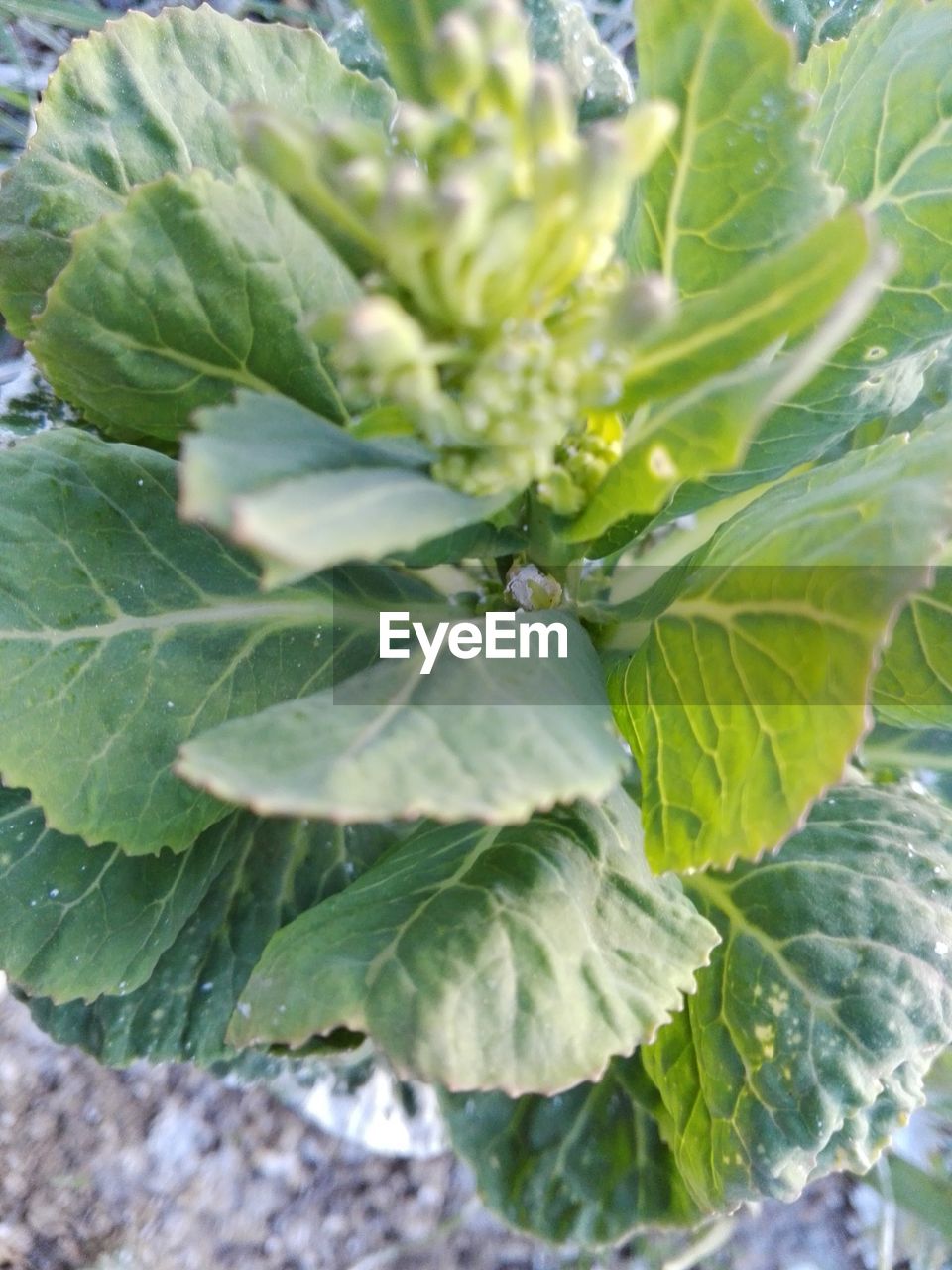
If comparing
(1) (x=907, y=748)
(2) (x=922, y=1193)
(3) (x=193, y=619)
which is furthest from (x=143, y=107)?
(2) (x=922, y=1193)

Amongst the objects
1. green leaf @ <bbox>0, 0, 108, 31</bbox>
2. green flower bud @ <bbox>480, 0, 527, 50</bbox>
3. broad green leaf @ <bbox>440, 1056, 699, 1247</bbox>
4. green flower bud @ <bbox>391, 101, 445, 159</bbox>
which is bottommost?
broad green leaf @ <bbox>440, 1056, 699, 1247</bbox>

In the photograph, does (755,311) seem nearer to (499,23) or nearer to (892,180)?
(499,23)

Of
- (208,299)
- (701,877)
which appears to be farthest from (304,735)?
(701,877)

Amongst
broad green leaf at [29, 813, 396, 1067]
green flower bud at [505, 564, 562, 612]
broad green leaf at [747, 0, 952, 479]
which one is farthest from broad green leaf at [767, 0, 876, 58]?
broad green leaf at [29, 813, 396, 1067]

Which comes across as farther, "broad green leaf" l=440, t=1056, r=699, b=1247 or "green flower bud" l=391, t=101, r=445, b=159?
"broad green leaf" l=440, t=1056, r=699, b=1247

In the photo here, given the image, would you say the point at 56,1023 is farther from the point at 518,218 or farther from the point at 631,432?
the point at 518,218

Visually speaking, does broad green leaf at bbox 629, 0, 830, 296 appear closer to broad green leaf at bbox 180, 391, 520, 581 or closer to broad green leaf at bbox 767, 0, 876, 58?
broad green leaf at bbox 180, 391, 520, 581
